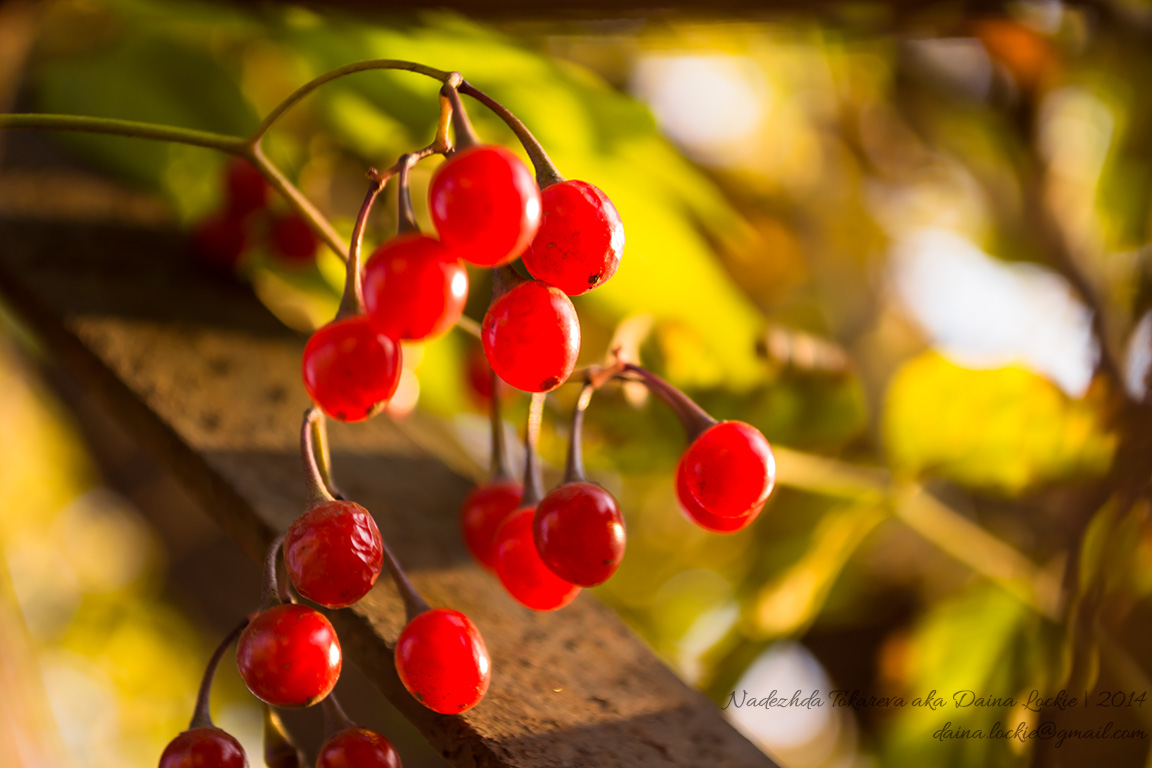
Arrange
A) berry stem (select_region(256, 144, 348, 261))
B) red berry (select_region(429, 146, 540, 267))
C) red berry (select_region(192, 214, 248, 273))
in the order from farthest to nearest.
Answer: red berry (select_region(192, 214, 248, 273)) < berry stem (select_region(256, 144, 348, 261)) < red berry (select_region(429, 146, 540, 267))

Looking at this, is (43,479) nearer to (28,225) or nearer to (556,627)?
(28,225)

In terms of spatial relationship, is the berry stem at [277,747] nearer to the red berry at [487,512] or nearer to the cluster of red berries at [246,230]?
the red berry at [487,512]

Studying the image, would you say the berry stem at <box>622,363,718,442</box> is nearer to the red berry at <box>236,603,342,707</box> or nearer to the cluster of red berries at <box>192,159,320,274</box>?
the red berry at <box>236,603,342,707</box>

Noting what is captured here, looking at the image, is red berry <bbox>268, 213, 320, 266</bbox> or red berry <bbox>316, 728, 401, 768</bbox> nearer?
red berry <bbox>316, 728, 401, 768</bbox>

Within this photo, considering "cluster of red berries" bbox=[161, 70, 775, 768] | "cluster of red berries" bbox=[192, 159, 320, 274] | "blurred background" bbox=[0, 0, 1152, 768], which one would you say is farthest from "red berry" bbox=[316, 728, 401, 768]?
"cluster of red berries" bbox=[192, 159, 320, 274]

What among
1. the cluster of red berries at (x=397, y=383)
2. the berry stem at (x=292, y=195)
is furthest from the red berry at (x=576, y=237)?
the berry stem at (x=292, y=195)

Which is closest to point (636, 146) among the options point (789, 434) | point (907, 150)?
point (789, 434)
